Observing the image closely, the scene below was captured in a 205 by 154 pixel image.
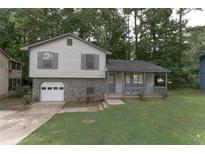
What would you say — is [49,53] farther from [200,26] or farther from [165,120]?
[200,26]

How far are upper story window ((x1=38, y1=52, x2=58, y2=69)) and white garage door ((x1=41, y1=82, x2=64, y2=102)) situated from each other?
5.59 ft

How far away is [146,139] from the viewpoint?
21.7 ft

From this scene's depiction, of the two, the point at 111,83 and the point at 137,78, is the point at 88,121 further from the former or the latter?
the point at 137,78

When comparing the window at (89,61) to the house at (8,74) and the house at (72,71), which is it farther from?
the house at (8,74)

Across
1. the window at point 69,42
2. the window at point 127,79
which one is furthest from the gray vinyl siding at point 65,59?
→ the window at point 127,79

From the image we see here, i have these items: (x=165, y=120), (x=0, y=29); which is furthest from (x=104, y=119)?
(x=0, y=29)

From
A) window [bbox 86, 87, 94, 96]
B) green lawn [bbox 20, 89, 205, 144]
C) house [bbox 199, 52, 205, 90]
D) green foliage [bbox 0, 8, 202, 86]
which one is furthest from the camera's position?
green foliage [bbox 0, 8, 202, 86]

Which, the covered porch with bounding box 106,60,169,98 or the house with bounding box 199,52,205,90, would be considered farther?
the house with bounding box 199,52,205,90

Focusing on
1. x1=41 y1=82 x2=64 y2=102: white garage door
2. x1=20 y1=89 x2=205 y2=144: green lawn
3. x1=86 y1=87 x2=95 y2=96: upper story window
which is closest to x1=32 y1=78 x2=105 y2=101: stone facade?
x1=86 y1=87 x2=95 y2=96: upper story window

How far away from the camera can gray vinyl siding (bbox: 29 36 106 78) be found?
17359mm

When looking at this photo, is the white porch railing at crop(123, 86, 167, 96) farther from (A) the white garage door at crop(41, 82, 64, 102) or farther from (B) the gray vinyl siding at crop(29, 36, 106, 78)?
(A) the white garage door at crop(41, 82, 64, 102)

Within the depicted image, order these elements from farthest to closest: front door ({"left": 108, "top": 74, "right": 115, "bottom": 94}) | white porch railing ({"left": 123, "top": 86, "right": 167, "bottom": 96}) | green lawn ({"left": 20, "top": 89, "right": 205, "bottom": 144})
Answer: front door ({"left": 108, "top": 74, "right": 115, "bottom": 94}) < white porch railing ({"left": 123, "top": 86, "right": 167, "bottom": 96}) < green lawn ({"left": 20, "top": 89, "right": 205, "bottom": 144})

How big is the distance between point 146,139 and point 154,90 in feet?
40.3

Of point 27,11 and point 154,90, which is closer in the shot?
point 154,90
